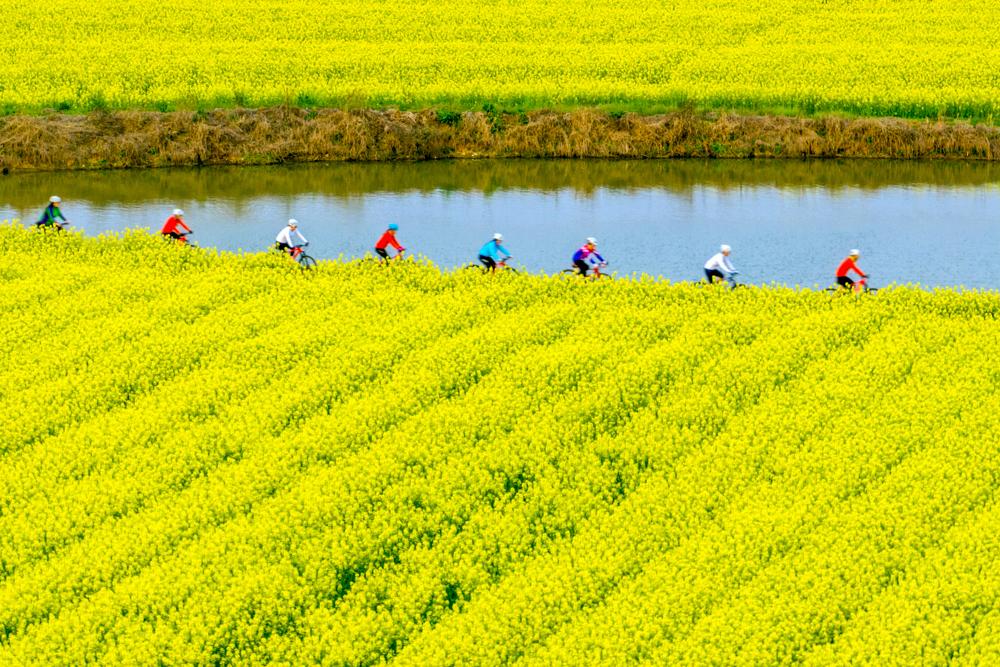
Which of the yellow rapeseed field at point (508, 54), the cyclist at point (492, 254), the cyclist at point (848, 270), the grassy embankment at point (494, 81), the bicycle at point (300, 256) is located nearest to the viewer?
the cyclist at point (848, 270)

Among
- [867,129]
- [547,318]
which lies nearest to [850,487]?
[547,318]

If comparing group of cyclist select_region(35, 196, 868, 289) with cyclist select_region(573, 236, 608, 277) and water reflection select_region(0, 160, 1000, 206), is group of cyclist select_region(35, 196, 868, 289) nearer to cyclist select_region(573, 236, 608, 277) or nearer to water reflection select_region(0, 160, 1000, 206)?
cyclist select_region(573, 236, 608, 277)

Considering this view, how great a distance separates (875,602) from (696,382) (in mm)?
6514

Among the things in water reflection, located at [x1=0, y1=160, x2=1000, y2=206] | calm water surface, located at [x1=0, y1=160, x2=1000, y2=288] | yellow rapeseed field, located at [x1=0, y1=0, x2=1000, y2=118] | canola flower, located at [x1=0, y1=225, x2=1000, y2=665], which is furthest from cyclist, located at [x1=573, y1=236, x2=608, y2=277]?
yellow rapeseed field, located at [x1=0, y1=0, x2=1000, y2=118]

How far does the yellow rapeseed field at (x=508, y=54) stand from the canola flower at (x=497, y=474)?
25577mm

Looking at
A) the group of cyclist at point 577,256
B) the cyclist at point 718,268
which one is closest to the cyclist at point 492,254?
the group of cyclist at point 577,256

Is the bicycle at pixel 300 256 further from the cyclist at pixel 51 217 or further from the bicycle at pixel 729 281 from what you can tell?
the bicycle at pixel 729 281

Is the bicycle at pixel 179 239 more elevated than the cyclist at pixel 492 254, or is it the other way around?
the bicycle at pixel 179 239

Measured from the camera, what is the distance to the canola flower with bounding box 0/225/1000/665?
50.4ft

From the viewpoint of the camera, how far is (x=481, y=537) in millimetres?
17359

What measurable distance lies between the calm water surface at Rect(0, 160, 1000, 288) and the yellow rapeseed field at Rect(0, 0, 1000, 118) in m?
4.72

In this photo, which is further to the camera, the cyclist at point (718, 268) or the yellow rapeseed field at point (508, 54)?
the yellow rapeseed field at point (508, 54)

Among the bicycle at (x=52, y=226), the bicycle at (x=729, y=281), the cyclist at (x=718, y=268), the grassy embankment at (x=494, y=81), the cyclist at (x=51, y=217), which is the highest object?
the grassy embankment at (x=494, y=81)

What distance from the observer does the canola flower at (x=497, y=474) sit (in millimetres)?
15367
